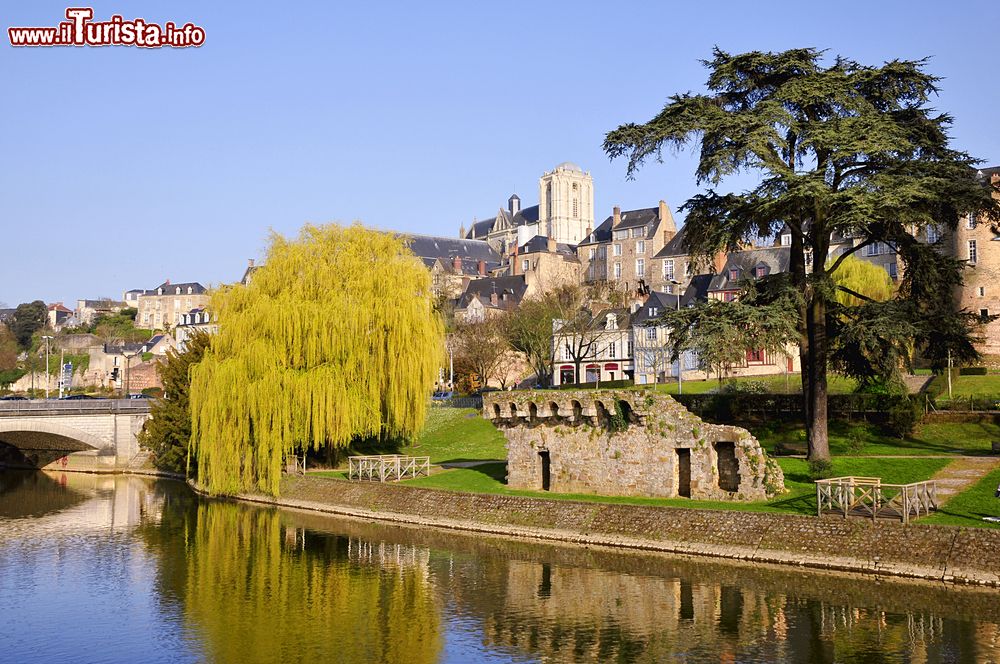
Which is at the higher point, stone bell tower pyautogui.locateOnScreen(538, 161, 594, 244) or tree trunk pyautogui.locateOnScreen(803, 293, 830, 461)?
stone bell tower pyautogui.locateOnScreen(538, 161, 594, 244)

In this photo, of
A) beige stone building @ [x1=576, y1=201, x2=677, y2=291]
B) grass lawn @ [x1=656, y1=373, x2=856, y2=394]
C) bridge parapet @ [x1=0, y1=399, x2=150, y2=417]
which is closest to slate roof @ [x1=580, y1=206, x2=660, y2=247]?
beige stone building @ [x1=576, y1=201, x2=677, y2=291]

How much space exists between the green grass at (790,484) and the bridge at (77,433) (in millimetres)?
29239

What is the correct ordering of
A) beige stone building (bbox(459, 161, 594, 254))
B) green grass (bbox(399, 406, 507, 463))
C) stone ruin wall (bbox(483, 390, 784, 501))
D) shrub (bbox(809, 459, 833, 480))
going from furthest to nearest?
beige stone building (bbox(459, 161, 594, 254)) → green grass (bbox(399, 406, 507, 463)) → shrub (bbox(809, 459, 833, 480)) → stone ruin wall (bbox(483, 390, 784, 501))

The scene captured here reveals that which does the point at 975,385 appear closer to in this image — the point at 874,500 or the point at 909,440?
the point at 909,440

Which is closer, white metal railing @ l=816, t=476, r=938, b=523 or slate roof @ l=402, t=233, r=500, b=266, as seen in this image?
white metal railing @ l=816, t=476, r=938, b=523

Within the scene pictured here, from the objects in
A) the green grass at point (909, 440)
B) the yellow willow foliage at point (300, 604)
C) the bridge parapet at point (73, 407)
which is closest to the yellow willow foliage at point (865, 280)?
the green grass at point (909, 440)

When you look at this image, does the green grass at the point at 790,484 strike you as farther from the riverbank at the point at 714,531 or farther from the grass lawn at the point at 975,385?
the grass lawn at the point at 975,385

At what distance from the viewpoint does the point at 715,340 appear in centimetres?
3347

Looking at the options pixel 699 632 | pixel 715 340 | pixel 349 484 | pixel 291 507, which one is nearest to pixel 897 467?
pixel 715 340

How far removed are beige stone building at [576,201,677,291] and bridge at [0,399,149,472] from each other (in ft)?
214

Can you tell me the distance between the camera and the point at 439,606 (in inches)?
969

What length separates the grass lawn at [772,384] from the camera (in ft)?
197

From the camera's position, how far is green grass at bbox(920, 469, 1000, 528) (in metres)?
26.8

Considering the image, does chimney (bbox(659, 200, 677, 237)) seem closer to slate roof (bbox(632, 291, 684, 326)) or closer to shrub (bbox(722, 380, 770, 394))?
slate roof (bbox(632, 291, 684, 326))
